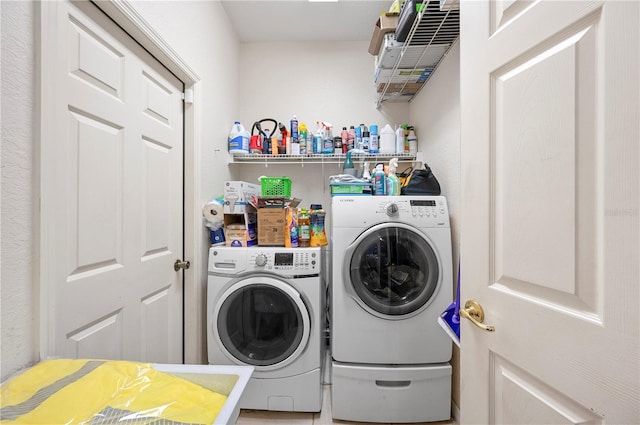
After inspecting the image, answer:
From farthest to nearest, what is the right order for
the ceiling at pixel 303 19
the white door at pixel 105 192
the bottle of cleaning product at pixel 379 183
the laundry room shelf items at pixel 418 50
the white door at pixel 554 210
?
the ceiling at pixel 303 19
the bottle of cleaning product at pixel 379 183
the laundry room shelf items at pixel 418 50
the white door at pixel 105 192
the white door at pixel 554 210

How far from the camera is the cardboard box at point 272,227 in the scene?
1697 millimetres

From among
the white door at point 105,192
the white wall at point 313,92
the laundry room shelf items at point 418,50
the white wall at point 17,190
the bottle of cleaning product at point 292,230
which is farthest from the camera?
the white wall at point 313,92

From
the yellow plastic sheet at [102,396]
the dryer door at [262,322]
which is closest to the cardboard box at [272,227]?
the dryer door at [262,322]

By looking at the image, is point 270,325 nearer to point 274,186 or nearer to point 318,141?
point 274,186

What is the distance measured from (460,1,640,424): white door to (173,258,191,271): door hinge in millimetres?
1483

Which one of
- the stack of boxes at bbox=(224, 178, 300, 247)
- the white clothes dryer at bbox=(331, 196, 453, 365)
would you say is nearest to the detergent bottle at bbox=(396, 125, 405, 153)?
the white clothes dryer at bbox=(331, 196, 453, 365)

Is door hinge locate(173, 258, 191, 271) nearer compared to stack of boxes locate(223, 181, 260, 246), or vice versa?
door hinge locate(173, 258, 191, 271)

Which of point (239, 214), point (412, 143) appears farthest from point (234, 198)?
point (412, 143)

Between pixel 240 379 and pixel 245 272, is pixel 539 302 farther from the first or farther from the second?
pixel 245 272

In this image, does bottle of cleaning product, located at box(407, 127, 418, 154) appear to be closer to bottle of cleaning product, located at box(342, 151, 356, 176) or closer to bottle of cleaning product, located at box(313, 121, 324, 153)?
bottle of cleaning product, located at box(342, 151, 356, 176)

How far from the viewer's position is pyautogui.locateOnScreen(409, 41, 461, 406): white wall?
5.22 feet

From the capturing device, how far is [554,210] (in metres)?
0.57

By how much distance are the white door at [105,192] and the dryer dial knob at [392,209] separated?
127 cm

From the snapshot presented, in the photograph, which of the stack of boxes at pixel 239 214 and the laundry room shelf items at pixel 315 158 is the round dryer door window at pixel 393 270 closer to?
the stack of boxes at pixel 239 214
